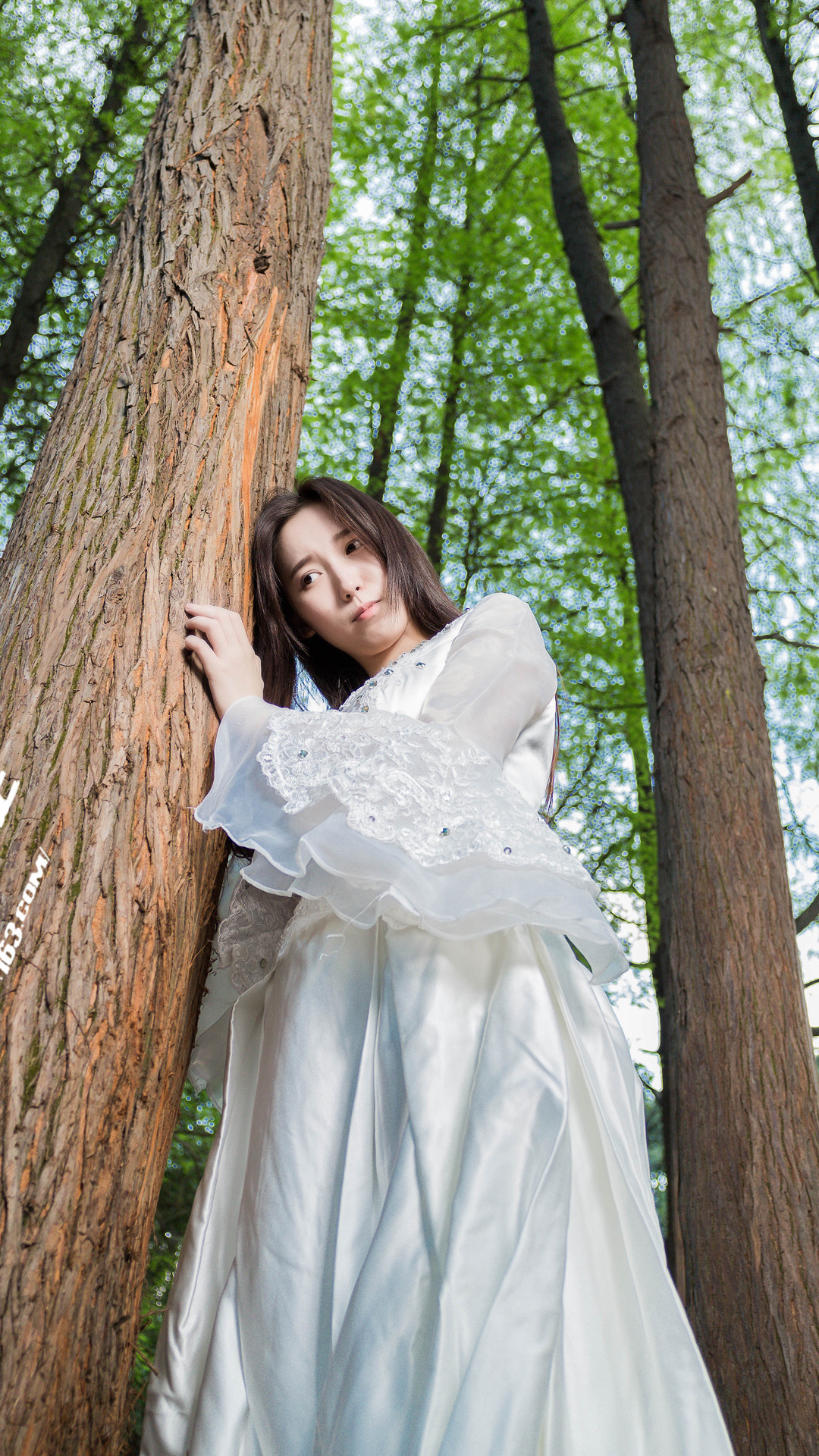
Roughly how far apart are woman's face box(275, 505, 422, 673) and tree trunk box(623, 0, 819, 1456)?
142 cm

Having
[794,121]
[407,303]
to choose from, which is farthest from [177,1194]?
[794,121]

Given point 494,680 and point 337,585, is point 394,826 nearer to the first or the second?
point 494,680

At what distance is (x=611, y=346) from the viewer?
15.7ft

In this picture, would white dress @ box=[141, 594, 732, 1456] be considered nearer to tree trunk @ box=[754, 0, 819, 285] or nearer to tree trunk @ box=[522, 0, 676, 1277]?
tree trunk @ box=[522, 0, 676, 1277]

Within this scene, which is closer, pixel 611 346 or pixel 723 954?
pixel 723 954

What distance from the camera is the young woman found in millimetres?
1299

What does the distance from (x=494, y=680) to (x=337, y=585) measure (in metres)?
0.50

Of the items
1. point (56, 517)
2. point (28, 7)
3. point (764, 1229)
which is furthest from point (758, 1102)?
point (28, 7)

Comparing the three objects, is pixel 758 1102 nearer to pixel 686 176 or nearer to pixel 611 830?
pixel 686 176

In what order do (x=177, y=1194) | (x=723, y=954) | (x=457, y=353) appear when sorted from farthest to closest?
(x=457, y=353)
(x=177, y=1194)
(x=723, y=954)

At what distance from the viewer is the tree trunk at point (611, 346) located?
13.7 ft

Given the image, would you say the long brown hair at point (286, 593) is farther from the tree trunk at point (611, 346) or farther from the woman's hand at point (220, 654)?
the tree trunk at point (611, 346)

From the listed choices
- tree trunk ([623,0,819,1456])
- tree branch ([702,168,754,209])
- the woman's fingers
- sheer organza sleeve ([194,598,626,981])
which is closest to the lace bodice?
sheer organza sleeve ([194,598,626,981])

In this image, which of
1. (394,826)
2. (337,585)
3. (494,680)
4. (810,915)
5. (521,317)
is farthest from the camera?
(521,317)
